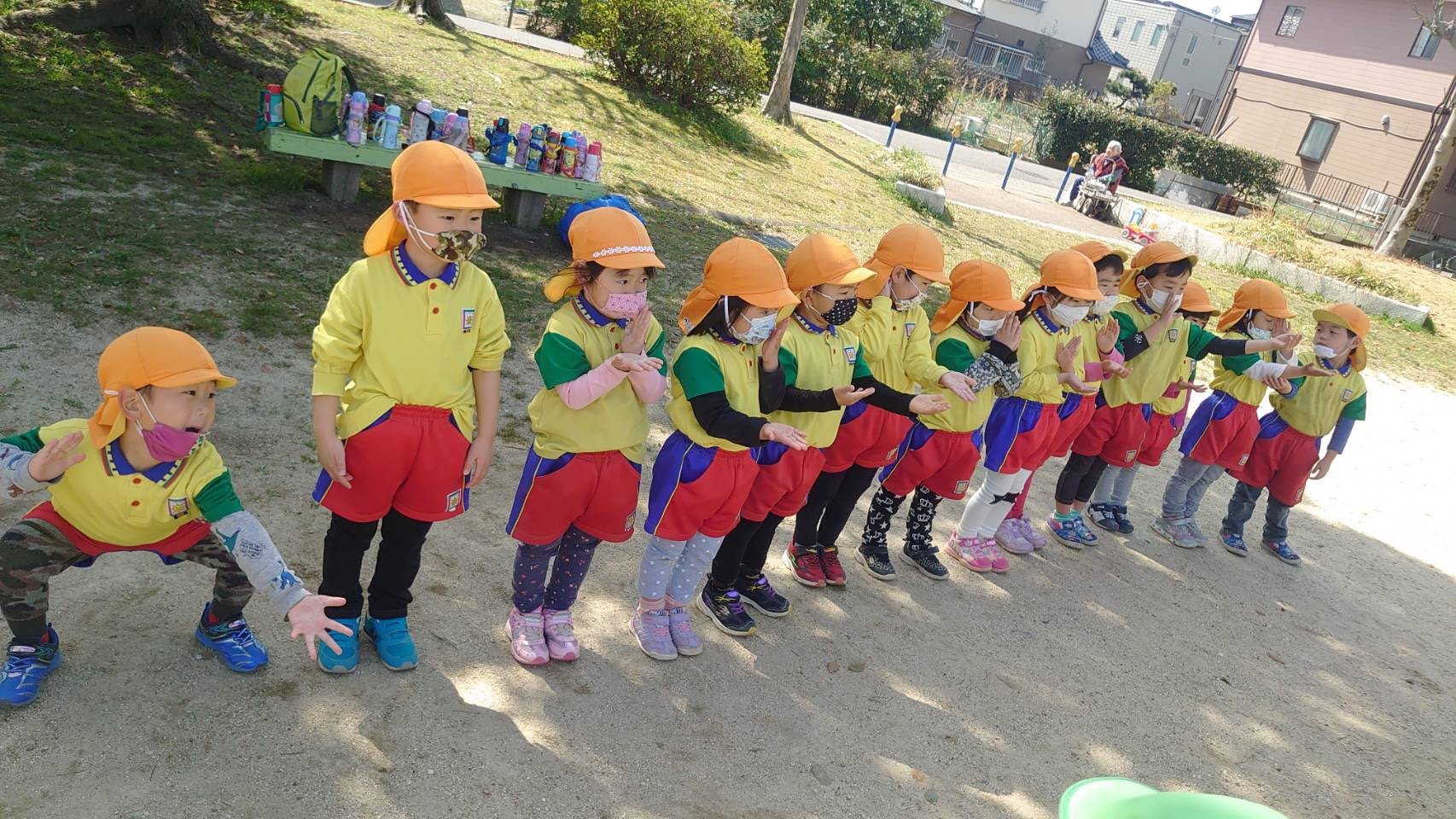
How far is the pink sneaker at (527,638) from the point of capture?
3.57m

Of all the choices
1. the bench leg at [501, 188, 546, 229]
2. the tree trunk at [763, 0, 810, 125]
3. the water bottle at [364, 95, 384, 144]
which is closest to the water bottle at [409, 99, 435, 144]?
the water bottle at [364, 95, 384, 144]

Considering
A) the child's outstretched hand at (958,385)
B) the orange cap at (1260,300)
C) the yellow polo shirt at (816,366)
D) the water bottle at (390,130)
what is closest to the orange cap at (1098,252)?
the orange cap at (1260,300)

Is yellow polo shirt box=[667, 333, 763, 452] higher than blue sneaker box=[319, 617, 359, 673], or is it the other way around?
yellow polo shirt box=[667, 333, 763, 452]

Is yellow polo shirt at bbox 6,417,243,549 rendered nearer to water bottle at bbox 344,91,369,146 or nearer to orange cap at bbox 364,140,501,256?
orange cap at bbox 364,140,501,256

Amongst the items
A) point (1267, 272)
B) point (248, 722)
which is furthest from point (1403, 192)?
point (248, 722)

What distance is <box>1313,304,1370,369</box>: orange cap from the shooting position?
224 inches

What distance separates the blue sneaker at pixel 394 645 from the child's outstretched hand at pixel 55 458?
1139 mm

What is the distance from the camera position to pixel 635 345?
3.28 metres

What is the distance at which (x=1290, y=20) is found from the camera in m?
32.2

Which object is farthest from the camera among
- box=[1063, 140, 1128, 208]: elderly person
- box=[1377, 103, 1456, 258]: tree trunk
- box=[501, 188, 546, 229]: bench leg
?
box=[1063, 140, 1128, 208]: elderly person

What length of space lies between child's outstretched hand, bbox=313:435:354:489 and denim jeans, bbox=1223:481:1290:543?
18.4ft

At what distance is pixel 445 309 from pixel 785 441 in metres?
1.18

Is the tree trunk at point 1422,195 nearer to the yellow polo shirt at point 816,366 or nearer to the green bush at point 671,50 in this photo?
the green bush at point 671,50

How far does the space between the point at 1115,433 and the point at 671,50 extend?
432 inches
